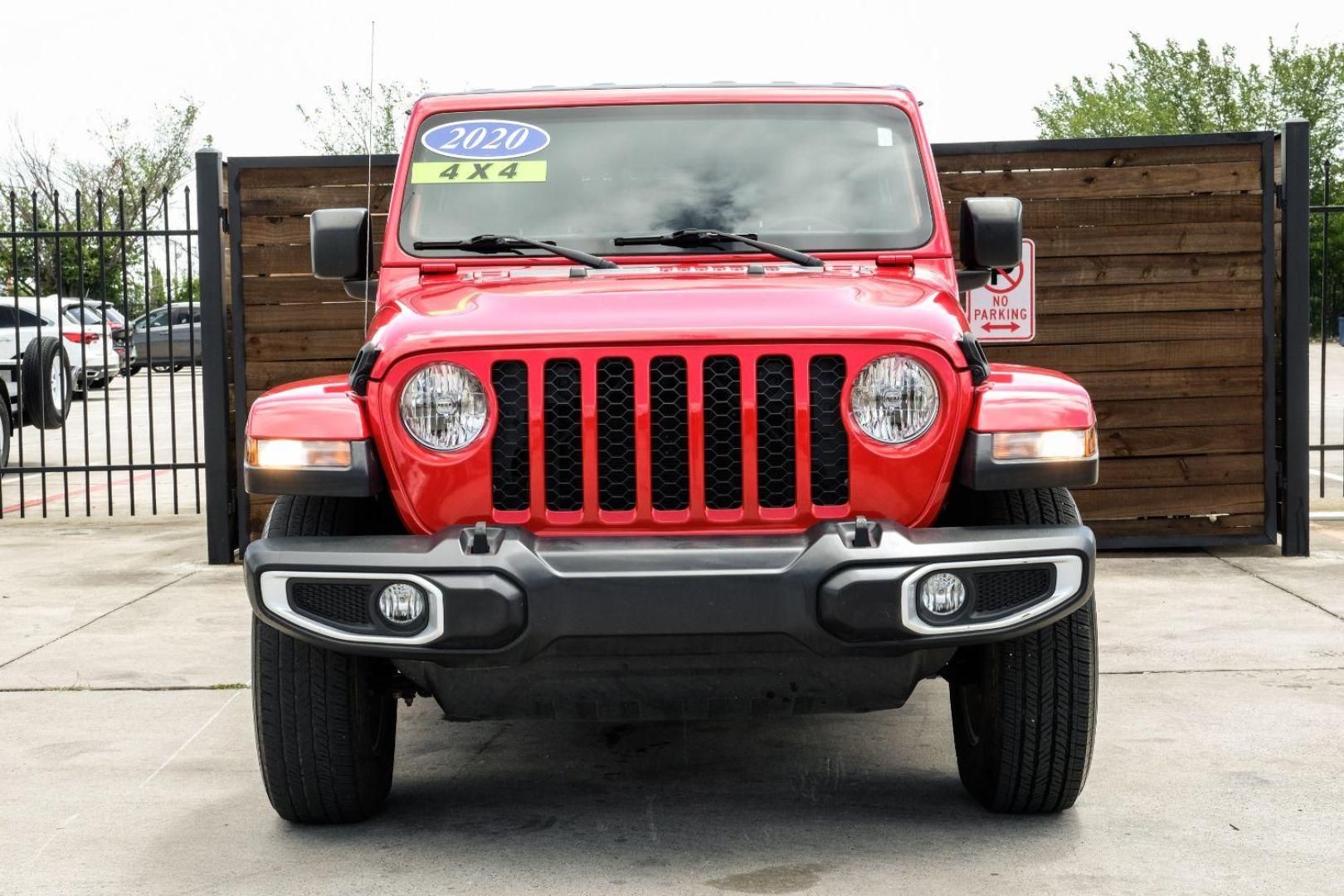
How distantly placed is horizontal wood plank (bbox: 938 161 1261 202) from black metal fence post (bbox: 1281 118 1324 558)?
214mm

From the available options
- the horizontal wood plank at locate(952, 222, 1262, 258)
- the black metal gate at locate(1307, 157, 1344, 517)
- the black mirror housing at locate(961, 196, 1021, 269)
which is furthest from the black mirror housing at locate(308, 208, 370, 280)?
the black metal gate at locate(1307, 157, 1344, 517)

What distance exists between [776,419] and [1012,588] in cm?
69

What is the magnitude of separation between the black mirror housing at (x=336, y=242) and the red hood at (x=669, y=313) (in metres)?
0.78

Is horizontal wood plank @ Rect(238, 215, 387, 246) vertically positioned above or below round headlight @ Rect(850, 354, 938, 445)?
above

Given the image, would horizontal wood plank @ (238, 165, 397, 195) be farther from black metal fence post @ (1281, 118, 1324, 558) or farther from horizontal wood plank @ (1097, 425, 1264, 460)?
black metal fence post @ (1281, 118, 1324, 558)

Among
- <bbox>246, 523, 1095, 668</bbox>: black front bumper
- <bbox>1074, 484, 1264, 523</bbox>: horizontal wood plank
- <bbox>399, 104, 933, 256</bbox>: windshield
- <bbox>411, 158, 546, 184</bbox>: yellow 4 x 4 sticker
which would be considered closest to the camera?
<bbox>246, 523, 1095, 668</bbox>: black front bumper

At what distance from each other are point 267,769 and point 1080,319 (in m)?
5.83

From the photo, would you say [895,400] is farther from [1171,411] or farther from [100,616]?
[1171,411]

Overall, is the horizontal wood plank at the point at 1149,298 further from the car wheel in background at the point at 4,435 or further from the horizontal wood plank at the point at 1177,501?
the car wheel in background at the point at 4,435

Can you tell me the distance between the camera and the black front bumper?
3.73m

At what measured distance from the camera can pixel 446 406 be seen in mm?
4004

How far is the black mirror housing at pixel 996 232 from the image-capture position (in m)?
5.23

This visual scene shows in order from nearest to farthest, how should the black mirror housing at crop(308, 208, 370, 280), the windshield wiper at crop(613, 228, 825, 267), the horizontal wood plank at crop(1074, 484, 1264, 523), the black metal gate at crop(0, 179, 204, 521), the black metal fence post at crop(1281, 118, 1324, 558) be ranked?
1. the windshield wiper at crop(613, 228, 825, 267)
2. the black mirror housing at crop(308, 208, 370, 280)
3. the black metal fence post at crop(1281, 118, 1324, 558)
4. the horizontal wood plank at crop(1074, 484, 1264, 523)
5. the black metal gate at crop(0, 179, 204, 521)

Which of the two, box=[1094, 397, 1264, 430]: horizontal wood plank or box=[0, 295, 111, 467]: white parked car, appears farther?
box=[0, 295, 111, 467]: white parked car
